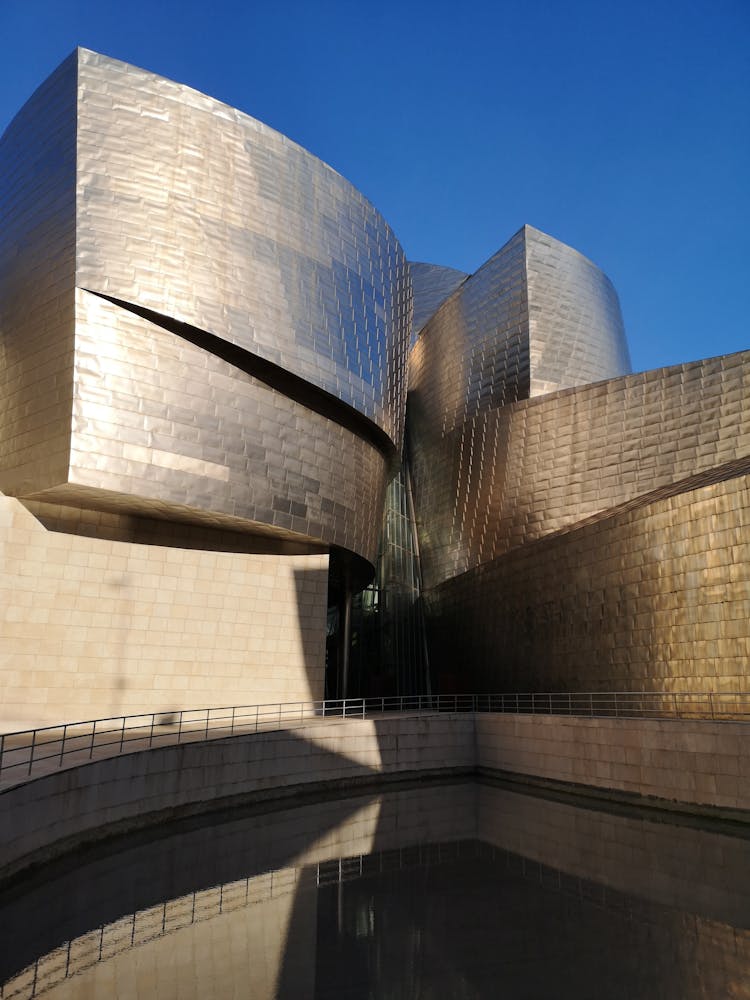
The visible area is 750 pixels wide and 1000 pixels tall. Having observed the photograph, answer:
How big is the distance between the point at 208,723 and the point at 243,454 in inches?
228

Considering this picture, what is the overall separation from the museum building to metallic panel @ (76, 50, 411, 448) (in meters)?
0.06

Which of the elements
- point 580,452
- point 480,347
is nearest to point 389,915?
point 580,452

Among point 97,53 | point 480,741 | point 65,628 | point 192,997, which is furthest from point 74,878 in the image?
point 97,53

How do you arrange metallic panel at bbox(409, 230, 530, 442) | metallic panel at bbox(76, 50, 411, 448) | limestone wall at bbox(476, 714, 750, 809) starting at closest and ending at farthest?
1. limestone wall at bbox(476, 714, 750, 809)
2. metallic panel at bbox(76, 50, 411, 448)
3. metallic panel at bbox(409, 230, 530, 442)

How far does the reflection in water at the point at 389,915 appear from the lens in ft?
16.8

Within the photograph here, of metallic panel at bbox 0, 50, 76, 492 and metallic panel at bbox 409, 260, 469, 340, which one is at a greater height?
metallic panel at bbox 409, 260, 469, 340

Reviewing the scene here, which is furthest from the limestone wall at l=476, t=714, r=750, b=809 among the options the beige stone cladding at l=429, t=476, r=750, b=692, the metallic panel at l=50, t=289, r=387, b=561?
the metallic panel at l=50, t=289, r=387, b=561

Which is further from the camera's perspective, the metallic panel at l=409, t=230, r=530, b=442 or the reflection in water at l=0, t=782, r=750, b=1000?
the metallic panel at l=409, t=230, r=530, b=442

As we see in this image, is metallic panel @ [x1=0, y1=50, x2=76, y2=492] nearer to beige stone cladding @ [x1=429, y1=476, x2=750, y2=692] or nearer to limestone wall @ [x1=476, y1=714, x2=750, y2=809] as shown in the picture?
limestone wall @ [x1=476, y1=714, x2=750, y2=809]

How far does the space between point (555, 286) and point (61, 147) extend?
14697 millimetres

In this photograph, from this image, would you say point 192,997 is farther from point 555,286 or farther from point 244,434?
point 555,286

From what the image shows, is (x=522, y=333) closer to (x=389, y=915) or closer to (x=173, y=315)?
(x=173, y=315)

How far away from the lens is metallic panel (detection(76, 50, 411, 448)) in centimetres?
1603

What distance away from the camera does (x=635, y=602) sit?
14.7 m
